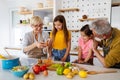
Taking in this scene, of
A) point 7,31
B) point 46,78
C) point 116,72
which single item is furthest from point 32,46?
point 7,31

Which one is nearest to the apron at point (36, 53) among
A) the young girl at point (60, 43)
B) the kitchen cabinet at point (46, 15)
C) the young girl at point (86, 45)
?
the young girl at point (60, 43)

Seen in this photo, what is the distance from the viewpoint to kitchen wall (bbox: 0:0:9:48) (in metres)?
5.43

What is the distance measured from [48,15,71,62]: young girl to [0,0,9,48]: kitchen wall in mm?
3511

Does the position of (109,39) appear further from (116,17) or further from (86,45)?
(116,17)

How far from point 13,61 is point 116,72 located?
1035 millimetres

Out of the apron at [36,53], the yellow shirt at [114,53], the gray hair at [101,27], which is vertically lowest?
the apron at [36,53]

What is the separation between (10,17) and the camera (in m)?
5.50

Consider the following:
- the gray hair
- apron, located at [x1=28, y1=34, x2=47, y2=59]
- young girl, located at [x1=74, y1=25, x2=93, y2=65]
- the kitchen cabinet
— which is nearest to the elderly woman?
apron, located at [x1=28, y1=34, x2=47, y2=59]

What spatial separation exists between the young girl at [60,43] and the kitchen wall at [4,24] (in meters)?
3.51

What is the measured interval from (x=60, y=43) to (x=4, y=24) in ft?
11.9

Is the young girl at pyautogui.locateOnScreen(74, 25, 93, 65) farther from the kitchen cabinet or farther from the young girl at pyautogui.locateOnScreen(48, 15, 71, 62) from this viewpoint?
the kitchen cabinet

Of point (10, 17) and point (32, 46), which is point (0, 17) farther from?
point (32, 46)

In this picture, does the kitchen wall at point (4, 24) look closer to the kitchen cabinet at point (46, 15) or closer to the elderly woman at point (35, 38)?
the kitchen cabinet at point (46, 15)

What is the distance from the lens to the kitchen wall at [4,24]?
17.8 ft
